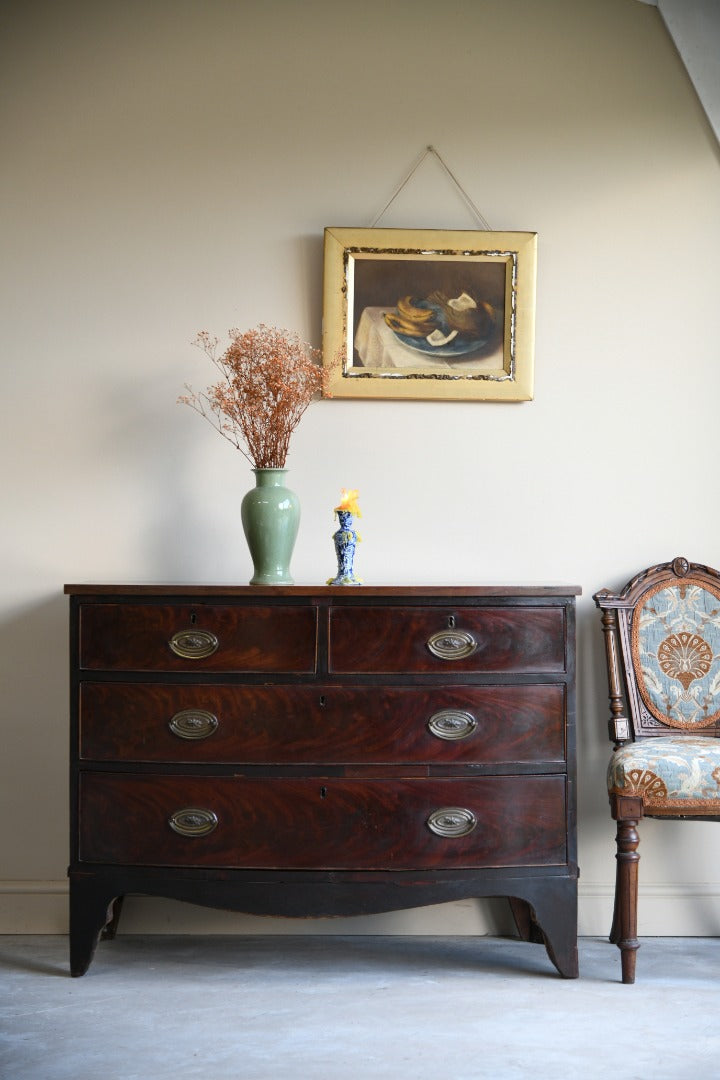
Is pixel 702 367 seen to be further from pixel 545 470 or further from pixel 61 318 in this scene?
pixel 61 318

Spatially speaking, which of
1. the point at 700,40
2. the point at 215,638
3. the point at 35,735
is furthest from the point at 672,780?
the point at 700,40

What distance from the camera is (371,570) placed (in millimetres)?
3271

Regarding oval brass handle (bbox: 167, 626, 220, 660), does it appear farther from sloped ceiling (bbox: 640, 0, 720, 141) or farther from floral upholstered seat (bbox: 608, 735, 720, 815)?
sloped ceiling (bbox: 640, 0, 720, 141)

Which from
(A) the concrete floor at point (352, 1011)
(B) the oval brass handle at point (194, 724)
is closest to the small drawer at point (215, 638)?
(B) the oval brass handle at point (194, 724)

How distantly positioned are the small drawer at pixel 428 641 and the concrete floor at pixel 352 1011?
831mm

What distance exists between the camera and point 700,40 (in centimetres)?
326

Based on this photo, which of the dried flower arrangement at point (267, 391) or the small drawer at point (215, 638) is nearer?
the small drawer at point (215, 638)

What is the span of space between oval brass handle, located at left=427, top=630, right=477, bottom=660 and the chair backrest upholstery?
23.4 inches

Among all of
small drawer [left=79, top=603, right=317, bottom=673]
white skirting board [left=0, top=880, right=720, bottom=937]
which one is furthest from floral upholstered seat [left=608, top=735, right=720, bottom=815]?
small drawer [left=79, top=603, right=317, bottom=673]

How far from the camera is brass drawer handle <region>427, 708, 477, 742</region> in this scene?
271cm

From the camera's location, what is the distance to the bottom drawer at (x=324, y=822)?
2.68 m

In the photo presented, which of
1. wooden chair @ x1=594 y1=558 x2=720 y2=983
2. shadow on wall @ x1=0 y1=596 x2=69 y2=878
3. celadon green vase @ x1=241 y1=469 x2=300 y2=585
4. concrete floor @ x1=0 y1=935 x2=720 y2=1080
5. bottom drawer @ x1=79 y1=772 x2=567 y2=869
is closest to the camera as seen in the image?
concrete floor @ x1=0 y1=935 x2=720 y2=1080

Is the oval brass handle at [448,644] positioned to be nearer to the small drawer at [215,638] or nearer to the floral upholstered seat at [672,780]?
the small drawer at [215,638]

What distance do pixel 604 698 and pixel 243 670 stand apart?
1210 mm
